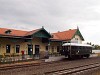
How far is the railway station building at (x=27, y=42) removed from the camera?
3204 centimetres

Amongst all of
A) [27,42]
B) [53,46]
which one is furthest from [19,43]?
[53,46]

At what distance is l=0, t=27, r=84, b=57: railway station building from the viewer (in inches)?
1261

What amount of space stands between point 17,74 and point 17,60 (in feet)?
39.0

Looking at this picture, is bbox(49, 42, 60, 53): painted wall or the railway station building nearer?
the railway station building

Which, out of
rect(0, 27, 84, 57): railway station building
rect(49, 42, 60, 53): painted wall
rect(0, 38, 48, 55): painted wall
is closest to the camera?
rect(0, 38, 48, 55): painted wall

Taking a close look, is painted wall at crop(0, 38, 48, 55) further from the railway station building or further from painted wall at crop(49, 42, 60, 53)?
painted wall at crop(49, 42, 60, 53)

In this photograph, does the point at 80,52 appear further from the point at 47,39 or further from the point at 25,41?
the point at 25,41

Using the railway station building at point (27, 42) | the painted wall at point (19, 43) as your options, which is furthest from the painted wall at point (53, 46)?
the painted wall at point (19, 43)

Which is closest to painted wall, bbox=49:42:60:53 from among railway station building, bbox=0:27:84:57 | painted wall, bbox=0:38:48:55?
railway station building, bbox=0:27:84:57

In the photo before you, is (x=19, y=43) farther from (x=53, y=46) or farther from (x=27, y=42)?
(x=53, y=46)

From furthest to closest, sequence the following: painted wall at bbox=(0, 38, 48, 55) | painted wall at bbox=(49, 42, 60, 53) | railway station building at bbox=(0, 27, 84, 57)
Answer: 1. painted wall at bbox=(49, 42, 60, 53)
2. railway station building at bbox=(0, 27, 84, 57)
3. painted wall at bbox=(0, 38, 48, 55)

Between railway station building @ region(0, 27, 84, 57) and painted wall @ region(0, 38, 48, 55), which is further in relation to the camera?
railway station building @ region(0, 27, 84, 57)

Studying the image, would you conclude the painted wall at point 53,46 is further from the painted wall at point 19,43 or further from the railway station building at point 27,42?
the painted wall at point 19,43

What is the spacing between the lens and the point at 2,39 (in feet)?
104
